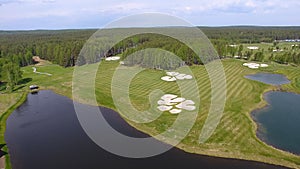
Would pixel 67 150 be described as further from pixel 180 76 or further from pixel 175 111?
pixel 180 76

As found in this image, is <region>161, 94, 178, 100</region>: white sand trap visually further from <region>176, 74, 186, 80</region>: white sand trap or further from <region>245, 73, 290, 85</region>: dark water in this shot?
<region>245, 73, 290, 85</region>: dark water

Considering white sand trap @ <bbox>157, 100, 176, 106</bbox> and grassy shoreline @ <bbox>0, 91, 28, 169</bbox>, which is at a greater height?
white sand trap @ <bbox>157, 100, 176, 106</bbox>

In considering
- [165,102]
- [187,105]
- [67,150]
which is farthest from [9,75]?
[187,105]

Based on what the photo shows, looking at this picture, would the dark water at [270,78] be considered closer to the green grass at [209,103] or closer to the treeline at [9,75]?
the green grass at [209,103]

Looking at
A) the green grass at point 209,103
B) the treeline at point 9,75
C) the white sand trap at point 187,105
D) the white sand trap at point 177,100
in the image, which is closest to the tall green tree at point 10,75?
the treeline at point 9,75

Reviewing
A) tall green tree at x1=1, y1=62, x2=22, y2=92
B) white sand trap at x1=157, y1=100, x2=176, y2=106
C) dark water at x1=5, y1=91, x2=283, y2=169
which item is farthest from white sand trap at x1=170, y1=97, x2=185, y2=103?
tall green tree at x1=1, y1=62, x2=22, y2=92

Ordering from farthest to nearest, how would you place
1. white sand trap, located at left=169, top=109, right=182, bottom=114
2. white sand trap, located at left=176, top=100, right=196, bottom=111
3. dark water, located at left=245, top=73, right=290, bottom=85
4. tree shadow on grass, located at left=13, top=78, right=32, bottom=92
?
tree shadow on grass, located at left=13, top=78, right=32, bottom=92
dark water, located at left=245, top=73, right=290, bottom=85
white sand trap, located at left=176, top=100, right=196, bottom=111
white sand trap, located at left=169, top=109, right=182, bottom=114
